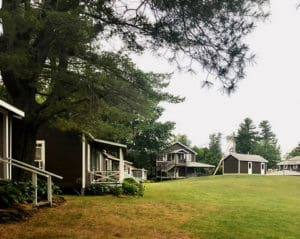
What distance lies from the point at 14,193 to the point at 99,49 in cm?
437

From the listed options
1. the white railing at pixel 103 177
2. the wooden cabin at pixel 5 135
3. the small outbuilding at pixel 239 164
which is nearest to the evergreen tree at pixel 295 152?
the small outbuilding at pixel 239 164

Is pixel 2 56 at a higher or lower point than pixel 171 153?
higher

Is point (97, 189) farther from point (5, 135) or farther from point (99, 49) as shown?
point (99, 49)

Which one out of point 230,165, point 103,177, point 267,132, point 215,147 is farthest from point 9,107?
point 267,132

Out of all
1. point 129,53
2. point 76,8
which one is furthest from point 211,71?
point 76,8

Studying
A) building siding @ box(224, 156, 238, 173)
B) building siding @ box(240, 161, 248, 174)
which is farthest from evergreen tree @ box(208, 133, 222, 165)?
building siding @ box(240, 161, 248, 174)

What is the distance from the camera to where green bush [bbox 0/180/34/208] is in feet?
33.4

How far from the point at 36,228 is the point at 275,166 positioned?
78.7 meters

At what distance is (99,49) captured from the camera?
37.6 ft

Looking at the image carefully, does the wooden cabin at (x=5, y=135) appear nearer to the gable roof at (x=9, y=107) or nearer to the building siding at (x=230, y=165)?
the gable roof at (x=9, y=107)

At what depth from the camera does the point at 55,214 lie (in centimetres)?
1127

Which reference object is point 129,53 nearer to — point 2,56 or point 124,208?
point 2,56

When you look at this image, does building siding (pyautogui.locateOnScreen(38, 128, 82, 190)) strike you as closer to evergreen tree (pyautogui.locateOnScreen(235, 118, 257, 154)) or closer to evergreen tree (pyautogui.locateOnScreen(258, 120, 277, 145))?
evergreen tree (pyautogui.locateOnScreen(235, 118, 257, 154))

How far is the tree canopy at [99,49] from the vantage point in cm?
796
